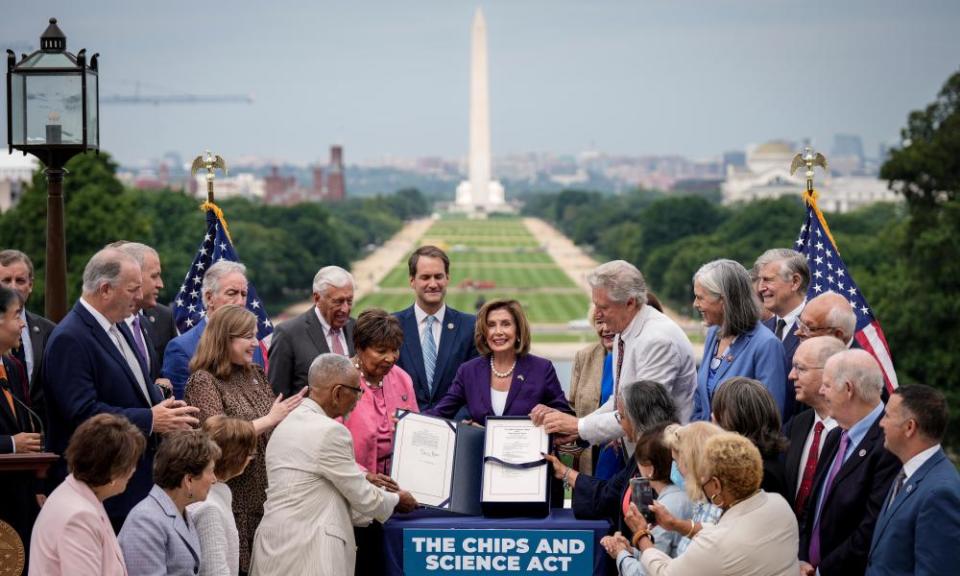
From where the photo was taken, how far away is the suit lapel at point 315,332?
991 cm

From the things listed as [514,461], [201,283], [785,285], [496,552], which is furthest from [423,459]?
[201,283]

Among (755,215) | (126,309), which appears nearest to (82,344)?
(126,309)

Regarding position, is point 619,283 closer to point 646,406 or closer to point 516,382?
point 516,382

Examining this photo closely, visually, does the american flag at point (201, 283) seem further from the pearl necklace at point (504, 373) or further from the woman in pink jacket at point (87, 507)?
the woman in pink jacket at point (87, 507)

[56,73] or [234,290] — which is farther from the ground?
[56,73]

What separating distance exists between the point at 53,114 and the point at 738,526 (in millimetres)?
6128

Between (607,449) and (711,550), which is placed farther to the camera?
(607,449)

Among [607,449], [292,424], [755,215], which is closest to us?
[292,424]

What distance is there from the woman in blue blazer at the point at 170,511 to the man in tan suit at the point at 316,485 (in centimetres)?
64

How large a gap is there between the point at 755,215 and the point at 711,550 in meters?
84.1

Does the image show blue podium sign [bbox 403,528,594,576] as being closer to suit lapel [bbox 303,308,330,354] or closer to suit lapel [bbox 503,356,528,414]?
suit lapel [bbox 503,356,528,414]

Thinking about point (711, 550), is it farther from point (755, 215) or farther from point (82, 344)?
point (755, 215)

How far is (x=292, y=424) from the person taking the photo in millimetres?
7871

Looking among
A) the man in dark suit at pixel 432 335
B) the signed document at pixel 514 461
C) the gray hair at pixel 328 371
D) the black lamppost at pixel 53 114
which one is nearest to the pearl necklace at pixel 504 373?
the signed document at pixel 514 461
